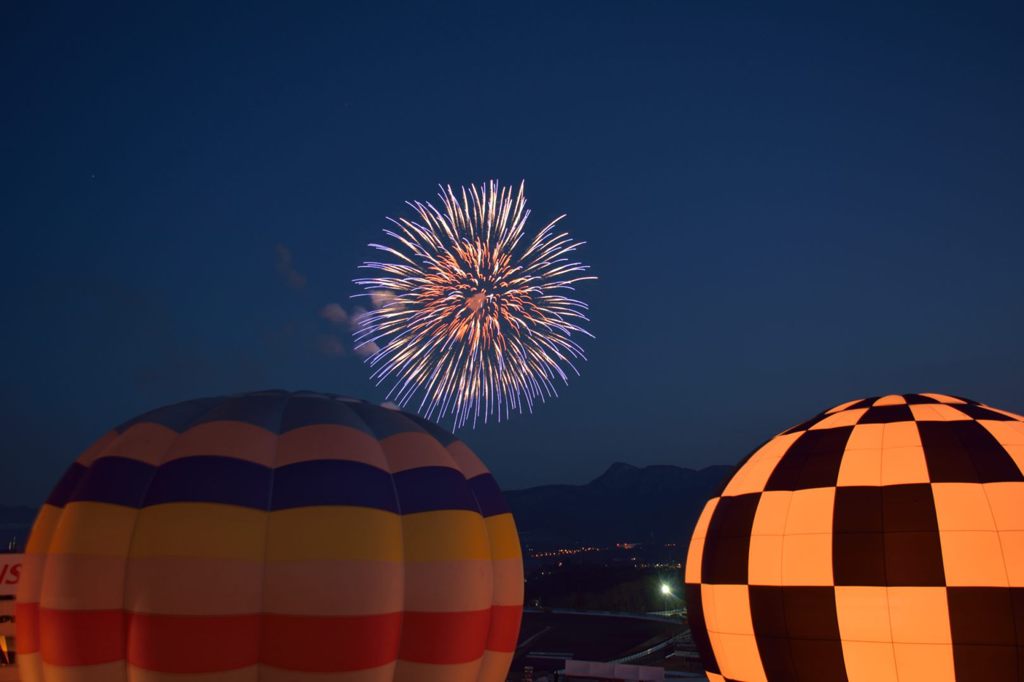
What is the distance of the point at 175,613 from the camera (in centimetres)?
834

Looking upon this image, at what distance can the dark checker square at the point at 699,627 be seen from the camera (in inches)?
492

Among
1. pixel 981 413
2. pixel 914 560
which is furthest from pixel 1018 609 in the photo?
pixel 981 413

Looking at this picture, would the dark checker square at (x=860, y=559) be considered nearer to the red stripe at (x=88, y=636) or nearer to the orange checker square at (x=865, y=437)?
the orange checker square at (x=865, y=437)

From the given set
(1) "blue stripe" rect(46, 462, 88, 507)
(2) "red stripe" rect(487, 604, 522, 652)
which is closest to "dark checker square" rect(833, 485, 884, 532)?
(2) "red stripe" rect(487, 604, 522, 652)

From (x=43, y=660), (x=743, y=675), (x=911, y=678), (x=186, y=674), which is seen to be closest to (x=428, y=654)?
(x=186, y=674)

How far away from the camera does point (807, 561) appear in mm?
10938

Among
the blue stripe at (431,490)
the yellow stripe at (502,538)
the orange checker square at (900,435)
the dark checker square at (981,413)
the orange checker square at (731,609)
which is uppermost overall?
the dark checker square at (981,413)

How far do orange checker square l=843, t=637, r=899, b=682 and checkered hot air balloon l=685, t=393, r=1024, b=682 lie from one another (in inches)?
0.5

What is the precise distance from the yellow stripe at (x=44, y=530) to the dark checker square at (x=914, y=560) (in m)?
9.50

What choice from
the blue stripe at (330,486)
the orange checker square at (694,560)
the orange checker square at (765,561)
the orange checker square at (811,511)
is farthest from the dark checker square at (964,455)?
the blue stripe at (330,486)

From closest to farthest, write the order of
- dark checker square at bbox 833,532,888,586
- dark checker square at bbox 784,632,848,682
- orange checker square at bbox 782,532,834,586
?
dark checker square at bbox 833,532,888,586
dark checker square at bbox 784,632,848,682
orange checker square at bbox 782,532,834,586

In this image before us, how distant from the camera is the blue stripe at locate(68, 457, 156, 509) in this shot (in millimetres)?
8938

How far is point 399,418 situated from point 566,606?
5406cm

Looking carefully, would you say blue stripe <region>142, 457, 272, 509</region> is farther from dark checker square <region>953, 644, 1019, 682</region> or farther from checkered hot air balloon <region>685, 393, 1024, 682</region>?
dark checker square <region>953, 644, 1019, 682</region>
